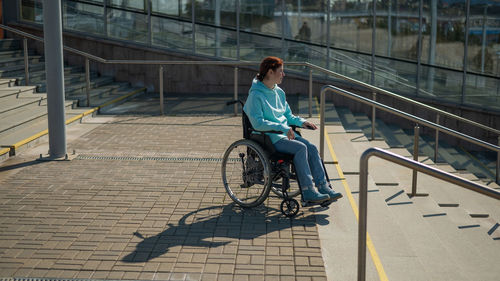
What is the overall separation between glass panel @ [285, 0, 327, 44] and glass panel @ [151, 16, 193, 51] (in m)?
2.36

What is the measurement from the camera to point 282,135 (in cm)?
534

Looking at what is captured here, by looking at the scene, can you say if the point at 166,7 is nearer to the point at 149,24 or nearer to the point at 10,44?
the point at 149,24

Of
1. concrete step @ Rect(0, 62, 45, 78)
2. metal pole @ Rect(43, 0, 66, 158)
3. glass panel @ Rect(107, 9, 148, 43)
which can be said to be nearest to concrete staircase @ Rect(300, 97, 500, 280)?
metal pole @ Rect(43, 0, 66, 158)

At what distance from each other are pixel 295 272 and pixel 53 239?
188cm

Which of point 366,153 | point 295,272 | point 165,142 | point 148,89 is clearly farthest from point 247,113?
point 148,89

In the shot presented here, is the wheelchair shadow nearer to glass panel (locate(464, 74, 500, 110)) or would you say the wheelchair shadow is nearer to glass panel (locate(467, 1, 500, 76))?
glass panel (locate(464, 74, 500, 110))

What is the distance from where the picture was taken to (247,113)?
5.34m

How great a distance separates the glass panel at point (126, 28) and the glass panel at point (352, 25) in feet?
14.7

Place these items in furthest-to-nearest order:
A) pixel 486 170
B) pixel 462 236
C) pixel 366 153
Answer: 1. pixel 486 170
2. pixel 462 236
3. pixel 366 153

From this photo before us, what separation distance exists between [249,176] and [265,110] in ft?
1.95

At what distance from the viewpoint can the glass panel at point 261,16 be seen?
48.1 feet

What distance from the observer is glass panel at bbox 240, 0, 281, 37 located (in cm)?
1465

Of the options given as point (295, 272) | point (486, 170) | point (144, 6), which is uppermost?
point (144, 6)

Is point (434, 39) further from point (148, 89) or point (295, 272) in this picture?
point (295, 272)
